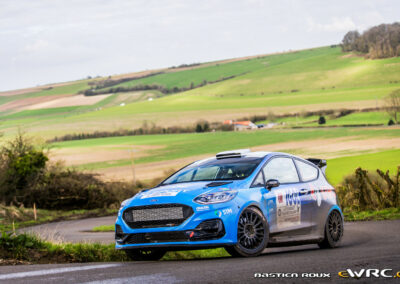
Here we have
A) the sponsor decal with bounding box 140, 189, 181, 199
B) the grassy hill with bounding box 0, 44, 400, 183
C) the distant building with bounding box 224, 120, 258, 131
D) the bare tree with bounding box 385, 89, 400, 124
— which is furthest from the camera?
the distant building with bounding box 224, 120, 258, 131

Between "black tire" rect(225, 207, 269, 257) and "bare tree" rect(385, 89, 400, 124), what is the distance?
68.3 m

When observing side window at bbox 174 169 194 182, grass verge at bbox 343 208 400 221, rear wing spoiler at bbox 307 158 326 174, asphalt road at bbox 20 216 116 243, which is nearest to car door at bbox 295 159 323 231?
rear wing spoiler at bbox 307 158 326 174

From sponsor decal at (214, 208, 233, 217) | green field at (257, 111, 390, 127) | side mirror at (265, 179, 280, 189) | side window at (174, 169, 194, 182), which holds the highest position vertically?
side window at (174, 169, 194, 182)

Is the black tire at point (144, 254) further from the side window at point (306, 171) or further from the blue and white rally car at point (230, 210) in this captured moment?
the side window at point (306, 171)

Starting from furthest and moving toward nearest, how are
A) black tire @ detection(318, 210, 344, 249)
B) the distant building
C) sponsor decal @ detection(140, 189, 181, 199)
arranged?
the distant building < black tire @ detection(318, 210, 344, 249) < sponsor decal @ detection(140, 189, 181, 199)

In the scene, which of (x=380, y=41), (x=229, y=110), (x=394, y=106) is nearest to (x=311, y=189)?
(x=394, y=106)

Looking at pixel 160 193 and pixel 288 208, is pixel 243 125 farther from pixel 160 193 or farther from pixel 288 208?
pixel 160 193

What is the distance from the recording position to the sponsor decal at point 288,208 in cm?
1182

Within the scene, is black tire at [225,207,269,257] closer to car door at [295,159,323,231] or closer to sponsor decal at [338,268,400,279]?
car door at [295,159,323,231]

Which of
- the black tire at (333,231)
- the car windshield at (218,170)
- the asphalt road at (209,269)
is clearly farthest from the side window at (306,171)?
the asphalt road at (209,269)

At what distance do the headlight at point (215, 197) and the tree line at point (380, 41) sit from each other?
95.0 meters

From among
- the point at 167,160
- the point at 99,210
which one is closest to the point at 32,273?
the point at 99,210

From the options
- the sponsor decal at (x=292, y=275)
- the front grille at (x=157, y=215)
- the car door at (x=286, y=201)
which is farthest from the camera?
the car door at (x=286, y=201)

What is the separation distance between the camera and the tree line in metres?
104
